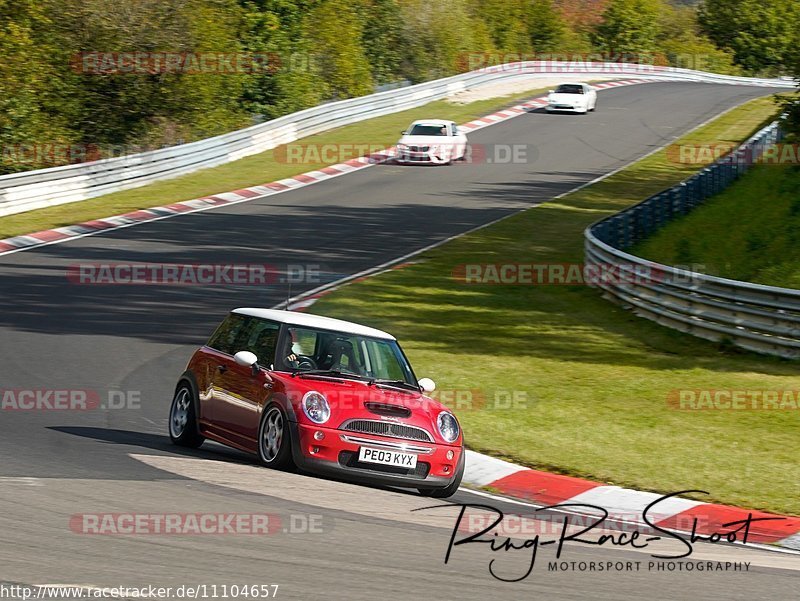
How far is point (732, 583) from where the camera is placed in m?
7.81

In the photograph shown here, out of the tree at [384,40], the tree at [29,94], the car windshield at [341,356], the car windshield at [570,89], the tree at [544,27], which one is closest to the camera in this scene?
the car windshield at [341,356]

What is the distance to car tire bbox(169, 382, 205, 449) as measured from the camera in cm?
1165

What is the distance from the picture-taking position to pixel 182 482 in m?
9.66

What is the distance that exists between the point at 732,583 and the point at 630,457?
14.1 feet

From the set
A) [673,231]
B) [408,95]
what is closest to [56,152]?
[408,95]

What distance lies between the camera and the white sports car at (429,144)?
123ft

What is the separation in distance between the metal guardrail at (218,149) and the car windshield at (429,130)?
5333 mm

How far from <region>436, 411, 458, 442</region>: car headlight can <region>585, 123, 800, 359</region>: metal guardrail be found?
755 centimetres

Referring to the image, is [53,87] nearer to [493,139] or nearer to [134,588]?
[493,139]

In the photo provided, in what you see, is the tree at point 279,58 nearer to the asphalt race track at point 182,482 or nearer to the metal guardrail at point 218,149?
the metal guardrail at point 218,149
